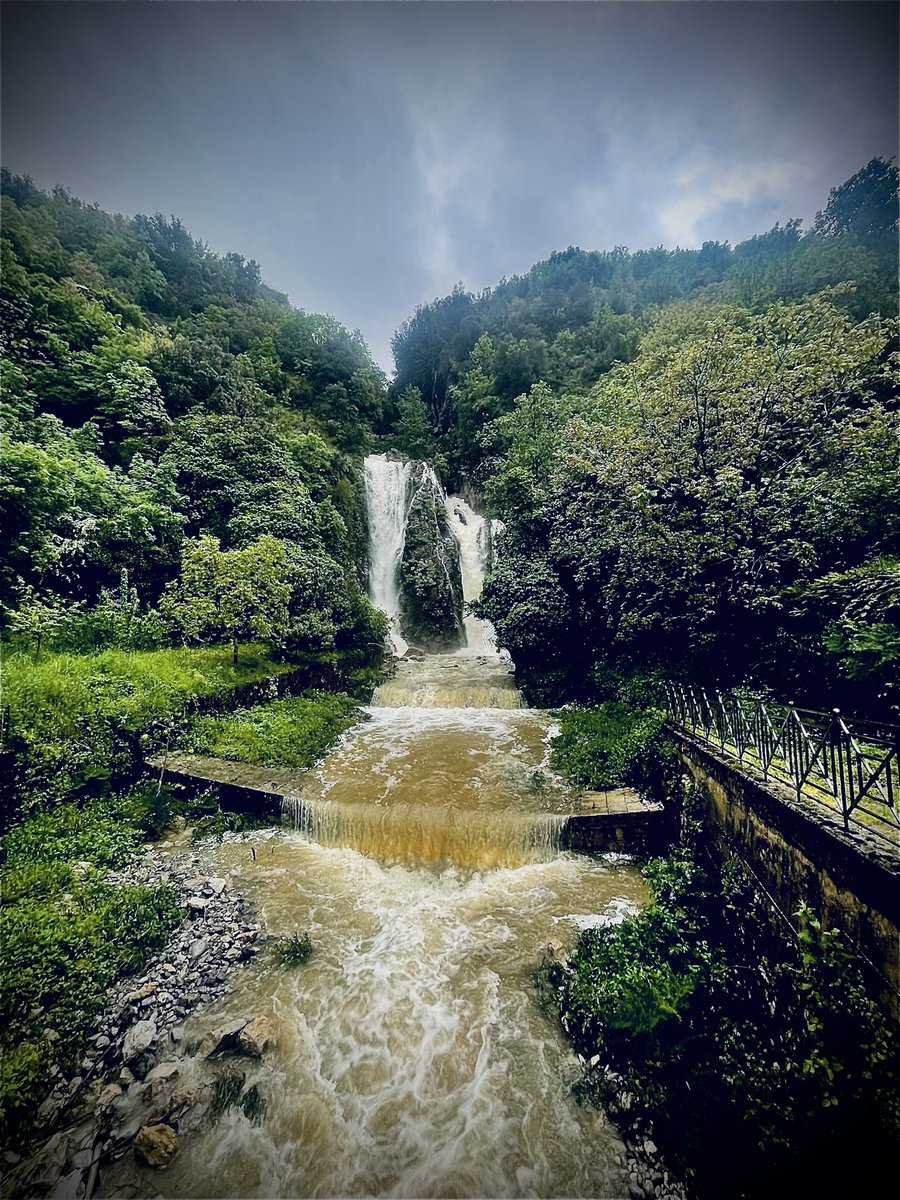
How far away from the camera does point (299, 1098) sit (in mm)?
4266


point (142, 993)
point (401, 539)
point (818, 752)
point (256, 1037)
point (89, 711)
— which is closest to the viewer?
point (256, 1037)

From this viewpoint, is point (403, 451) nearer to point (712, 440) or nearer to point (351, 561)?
point (351, 561)

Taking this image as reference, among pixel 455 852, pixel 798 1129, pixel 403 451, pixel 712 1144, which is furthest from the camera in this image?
pixel 403 451

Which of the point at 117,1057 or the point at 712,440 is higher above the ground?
the point at 712,440

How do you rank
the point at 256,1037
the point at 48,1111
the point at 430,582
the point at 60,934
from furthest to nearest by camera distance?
the point at 430,582 → the point at 60,934 → the point at 256,1037 → the point at 48,1111

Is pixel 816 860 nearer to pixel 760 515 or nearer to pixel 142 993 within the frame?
pixel 760 515

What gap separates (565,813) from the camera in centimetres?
783

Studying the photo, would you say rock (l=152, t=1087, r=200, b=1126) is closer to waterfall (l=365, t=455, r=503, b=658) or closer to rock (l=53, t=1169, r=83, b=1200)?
rock (l=53, t=1169, r=83, b=1200)

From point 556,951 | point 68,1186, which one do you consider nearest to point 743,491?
point 556,951

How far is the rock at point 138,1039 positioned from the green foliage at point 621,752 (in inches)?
291

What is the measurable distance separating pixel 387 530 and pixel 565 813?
21.6 meters

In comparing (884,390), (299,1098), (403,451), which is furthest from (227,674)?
(403,451)

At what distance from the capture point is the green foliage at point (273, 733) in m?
10.0

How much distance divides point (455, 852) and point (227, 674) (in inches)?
322
